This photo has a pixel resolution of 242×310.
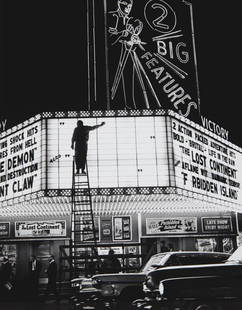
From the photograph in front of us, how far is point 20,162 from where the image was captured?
1794 centimetres

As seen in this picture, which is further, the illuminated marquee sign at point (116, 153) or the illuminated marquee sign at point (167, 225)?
the illuminated marquee sign at point (167, 225)

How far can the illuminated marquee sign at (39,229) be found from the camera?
912 inches

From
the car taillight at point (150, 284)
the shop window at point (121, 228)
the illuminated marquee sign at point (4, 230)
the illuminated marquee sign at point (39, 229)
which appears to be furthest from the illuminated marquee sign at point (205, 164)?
the illuminated marquee sign at point (4, 230)

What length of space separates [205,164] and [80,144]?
5.46 metres

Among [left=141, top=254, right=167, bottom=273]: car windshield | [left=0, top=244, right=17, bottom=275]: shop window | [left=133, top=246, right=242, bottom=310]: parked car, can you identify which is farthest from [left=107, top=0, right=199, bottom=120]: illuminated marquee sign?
[left=133, top=246, right=242, bottom=310]: parked car

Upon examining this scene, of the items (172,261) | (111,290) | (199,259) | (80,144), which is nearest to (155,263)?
(172,261)

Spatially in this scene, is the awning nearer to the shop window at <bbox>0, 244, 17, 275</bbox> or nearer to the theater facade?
the theater facade

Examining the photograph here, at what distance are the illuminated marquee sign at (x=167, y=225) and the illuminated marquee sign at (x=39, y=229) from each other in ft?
14.4

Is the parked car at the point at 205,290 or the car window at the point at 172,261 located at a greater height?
the car window at the point at 172,261

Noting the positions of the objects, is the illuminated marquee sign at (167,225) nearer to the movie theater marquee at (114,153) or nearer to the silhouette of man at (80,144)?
the movie theater marquee at (114,153)

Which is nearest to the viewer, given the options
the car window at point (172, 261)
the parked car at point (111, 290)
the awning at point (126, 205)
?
the parked car at point (111, 290)

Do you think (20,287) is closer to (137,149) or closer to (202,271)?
(137,149)

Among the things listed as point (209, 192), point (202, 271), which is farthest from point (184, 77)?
point (202, 271)

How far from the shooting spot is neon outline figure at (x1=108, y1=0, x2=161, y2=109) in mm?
22234
